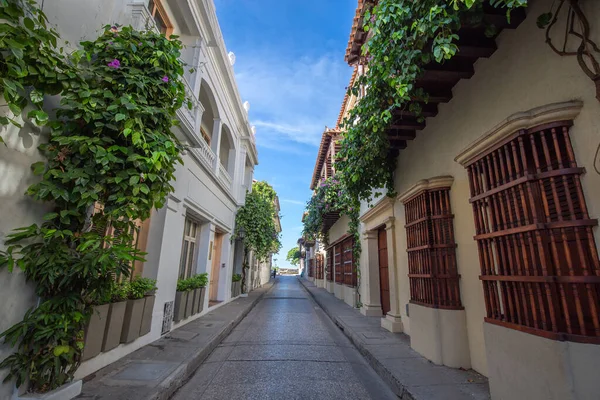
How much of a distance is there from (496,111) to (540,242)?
5.94ft

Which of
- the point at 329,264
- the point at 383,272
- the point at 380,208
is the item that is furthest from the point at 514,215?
the point at 329,264

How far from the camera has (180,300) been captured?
6.18 meters

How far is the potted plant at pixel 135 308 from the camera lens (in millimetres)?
4207

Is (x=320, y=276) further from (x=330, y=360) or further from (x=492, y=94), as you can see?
(x=492, y=94)

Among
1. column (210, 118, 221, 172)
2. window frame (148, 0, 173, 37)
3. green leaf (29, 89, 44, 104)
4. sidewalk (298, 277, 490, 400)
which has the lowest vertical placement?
sidewalk (298, 277, 490, 400)

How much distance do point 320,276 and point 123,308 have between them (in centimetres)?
1855

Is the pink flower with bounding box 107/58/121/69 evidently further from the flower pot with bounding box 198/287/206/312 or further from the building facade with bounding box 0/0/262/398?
the flower pot with bounding box 198/287/206/312

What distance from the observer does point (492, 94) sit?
3613 millimetres

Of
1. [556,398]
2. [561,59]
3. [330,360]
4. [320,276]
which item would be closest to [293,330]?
[330,360]

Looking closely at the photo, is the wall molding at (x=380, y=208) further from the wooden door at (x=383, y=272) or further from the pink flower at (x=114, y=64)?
the pink flower at (x=114, y=64)

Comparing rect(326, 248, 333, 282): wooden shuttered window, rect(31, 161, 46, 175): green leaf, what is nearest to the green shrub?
rect(31, 161, 46, 175): green leaf

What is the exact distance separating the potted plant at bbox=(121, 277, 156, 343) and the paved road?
1149 millimetres

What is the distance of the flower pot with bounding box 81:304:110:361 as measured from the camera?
3.33 metres

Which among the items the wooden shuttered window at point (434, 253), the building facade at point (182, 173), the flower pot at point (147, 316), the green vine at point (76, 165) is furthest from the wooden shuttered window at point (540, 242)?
the flower pot at point (147, 316)
